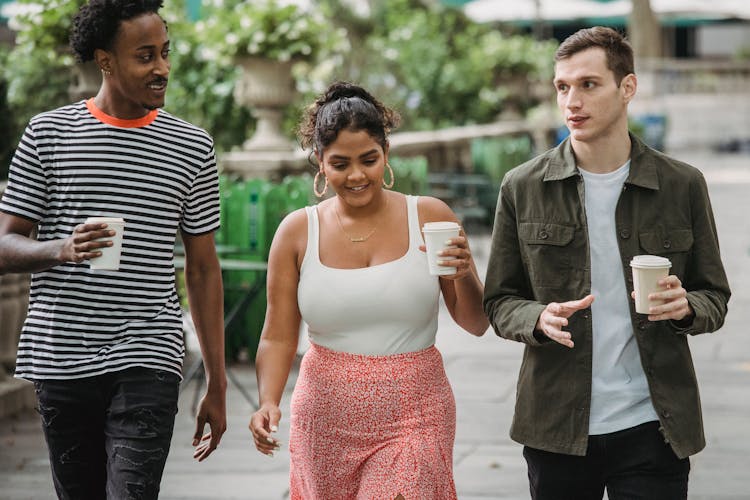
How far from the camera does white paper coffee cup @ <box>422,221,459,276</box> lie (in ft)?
10.0

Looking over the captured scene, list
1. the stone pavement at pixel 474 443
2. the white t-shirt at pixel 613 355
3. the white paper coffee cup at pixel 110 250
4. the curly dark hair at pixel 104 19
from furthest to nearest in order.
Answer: the stone pavement at pixel 474 443, the curly dark hair at pixel 104 19, the white t-shirt at pixel 613 355, the white paper coffee cup at pixel 110 250

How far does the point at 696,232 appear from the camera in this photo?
3.22 meters

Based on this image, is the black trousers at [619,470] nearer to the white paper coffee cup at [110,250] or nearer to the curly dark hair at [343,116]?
the curly dark hair at [343,116]

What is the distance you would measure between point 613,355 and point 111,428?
1287 mm

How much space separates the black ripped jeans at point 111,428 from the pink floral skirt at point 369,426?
0.36m

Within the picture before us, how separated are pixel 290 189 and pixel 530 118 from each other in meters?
15.4

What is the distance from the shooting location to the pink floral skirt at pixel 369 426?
3199mm

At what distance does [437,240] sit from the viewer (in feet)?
10.1

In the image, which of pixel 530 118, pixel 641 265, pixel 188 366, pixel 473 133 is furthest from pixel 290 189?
pixel 530 118

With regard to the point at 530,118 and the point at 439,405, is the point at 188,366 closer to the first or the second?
the point at 439,405

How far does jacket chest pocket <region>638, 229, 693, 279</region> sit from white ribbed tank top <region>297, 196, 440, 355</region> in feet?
1.79

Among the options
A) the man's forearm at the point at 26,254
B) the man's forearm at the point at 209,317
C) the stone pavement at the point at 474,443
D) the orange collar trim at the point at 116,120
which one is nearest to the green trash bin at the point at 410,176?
the stone pavement at the point at 474,443

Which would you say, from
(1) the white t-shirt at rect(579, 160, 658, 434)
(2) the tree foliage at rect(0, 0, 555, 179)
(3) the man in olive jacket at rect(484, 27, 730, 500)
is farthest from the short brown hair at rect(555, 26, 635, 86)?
(2) the tree foliage at rect(0, 0, 555, 179)

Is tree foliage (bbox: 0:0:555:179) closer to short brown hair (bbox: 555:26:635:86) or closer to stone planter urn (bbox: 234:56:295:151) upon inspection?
stone planter urn (bbox: 234:56:295:151)
